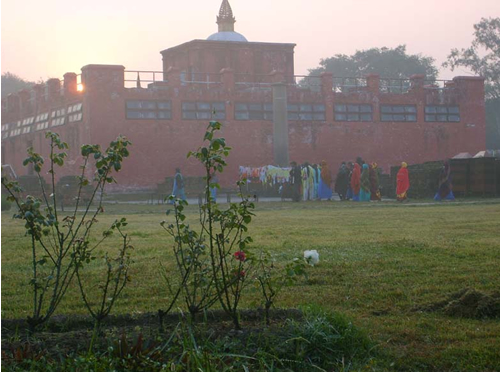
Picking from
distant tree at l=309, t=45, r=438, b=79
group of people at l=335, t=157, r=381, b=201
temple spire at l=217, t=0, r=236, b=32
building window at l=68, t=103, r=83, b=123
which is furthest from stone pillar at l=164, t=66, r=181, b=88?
distant tree at l=309, t=45, r=438, b=79

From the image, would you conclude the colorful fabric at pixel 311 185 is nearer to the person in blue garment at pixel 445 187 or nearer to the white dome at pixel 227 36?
the person in blue garment at pixel 445 187

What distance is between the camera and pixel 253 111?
34.4 meters

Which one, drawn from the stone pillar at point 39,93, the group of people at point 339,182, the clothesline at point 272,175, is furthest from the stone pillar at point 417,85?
the stone pillar at point 39,93

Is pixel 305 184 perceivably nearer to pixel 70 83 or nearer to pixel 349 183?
pixel 349 183

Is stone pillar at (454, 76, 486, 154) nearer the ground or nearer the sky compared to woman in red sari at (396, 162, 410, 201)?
nearer the sky

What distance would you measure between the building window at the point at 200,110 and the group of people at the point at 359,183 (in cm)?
966

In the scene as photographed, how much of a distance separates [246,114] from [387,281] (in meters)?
28.9

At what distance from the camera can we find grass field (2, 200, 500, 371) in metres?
3.64

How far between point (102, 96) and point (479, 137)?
18814 mm

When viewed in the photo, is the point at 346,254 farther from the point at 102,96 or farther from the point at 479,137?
the point at 479,137

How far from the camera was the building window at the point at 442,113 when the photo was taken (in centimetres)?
3722

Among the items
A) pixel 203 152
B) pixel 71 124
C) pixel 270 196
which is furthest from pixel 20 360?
pixel 71 124

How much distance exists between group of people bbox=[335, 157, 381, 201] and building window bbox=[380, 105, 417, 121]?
11.9 m

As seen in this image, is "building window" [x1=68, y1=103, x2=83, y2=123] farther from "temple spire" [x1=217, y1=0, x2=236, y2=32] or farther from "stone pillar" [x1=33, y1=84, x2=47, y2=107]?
"temple spire" [x1=217, y1=0, x2=236, y2=32]
